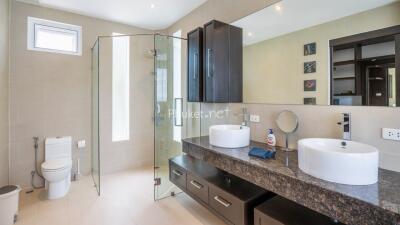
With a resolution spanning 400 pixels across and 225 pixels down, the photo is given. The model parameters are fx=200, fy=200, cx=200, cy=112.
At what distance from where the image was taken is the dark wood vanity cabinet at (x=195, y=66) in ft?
8.91

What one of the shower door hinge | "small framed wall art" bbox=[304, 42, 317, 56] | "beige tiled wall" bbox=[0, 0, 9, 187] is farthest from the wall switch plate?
"beige tiled wall" bbox=[0, 0, 9, 187]

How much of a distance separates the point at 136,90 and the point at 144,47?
0.84 meters

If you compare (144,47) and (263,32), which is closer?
(263,32)

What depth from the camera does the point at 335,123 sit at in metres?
1.65

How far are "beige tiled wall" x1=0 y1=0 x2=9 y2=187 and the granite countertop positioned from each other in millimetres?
2841

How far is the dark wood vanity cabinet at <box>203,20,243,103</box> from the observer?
2.47 metres

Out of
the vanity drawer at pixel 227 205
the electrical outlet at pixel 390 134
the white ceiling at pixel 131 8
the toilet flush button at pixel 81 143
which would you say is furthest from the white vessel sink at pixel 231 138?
the toilet flush button at pixel 81 143

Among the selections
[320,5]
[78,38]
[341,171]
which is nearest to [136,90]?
[78,38]

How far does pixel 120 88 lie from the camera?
3.65 meters

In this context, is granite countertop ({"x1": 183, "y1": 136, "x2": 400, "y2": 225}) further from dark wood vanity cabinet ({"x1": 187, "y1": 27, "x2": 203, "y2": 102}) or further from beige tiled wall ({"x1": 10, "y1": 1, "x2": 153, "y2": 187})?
beige tiled wall ({"x1": 10, "y1": 1, "x2": 153, "y2": 187})

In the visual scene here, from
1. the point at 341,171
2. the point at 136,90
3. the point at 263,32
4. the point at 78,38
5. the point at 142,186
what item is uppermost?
the point at 78,38

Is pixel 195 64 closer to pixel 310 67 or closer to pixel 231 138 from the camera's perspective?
→ pixel 231 138

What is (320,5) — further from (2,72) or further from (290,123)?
(2,72)

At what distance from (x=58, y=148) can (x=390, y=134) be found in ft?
12.6
